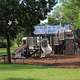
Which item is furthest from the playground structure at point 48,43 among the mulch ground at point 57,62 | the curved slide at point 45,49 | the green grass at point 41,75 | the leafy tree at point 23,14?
the green grass at point 41,75

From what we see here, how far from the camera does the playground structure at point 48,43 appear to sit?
48.9 metres

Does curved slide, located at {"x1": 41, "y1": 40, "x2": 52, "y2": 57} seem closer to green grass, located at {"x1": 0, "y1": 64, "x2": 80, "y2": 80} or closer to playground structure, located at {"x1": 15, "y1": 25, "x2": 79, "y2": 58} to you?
playground structure, located at {"x1": 15, "y1": 25, "x2": 79, "y2": 58}

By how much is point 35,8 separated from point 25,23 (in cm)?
180

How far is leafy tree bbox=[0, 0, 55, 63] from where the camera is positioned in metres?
35.2

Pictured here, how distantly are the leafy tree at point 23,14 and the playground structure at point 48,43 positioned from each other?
38.0 ft

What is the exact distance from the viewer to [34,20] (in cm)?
3550

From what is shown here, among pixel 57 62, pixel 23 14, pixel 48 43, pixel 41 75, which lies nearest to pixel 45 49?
pixel 48 43

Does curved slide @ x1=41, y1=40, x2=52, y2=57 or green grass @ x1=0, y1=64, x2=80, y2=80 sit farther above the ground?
green grass @ x1=0, y1=64, x2=80, y2=80

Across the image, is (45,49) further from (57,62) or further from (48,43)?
(57,62)

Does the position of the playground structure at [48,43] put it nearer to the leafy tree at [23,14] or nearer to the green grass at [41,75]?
the leafy tree at [23,14]

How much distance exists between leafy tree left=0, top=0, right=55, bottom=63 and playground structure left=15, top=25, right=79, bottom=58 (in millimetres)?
11572

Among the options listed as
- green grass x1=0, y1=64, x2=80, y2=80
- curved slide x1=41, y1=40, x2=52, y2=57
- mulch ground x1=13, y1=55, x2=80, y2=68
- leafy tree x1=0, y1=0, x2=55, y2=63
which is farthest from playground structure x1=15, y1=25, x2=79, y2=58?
green grass x1=0, y1=64, x2=80, y2=80

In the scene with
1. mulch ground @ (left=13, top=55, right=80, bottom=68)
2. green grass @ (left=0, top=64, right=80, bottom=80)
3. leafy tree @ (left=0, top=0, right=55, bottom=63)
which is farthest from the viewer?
leafy tree @ (left=0, top=0, right=55, bottom=63)

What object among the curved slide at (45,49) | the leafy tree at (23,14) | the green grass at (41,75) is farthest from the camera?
the curved slide at (45,49)
